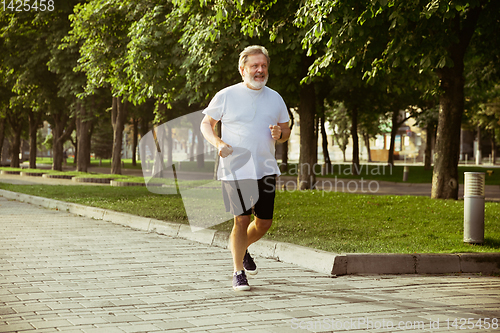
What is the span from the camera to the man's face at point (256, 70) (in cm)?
493

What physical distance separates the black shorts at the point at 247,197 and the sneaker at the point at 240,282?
0.56 m

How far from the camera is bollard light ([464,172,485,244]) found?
7.20 meters

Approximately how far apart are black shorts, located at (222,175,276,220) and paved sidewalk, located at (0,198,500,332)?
29.0 inches

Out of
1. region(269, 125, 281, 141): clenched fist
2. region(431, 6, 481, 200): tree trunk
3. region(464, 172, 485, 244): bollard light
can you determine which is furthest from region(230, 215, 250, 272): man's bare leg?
region(431, 6, 481, 200): tree trunk

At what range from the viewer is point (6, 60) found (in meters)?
28.3

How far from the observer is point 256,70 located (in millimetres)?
4957

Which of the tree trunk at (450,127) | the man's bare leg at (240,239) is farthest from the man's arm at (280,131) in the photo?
the tree trunk at (450,127)

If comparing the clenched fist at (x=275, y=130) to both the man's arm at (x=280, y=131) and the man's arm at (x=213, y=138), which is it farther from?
the man's arm at (x=213, y=138)

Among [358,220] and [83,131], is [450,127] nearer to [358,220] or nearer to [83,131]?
[358,220]

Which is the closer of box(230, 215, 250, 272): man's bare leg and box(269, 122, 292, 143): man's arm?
box(269, 122, 292, 143): man's arm

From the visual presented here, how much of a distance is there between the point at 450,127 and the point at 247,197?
368 inches

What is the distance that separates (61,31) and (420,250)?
74.0ft

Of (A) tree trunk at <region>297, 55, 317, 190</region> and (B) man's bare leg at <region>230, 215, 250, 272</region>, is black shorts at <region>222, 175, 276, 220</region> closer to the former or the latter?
(B) man's bare leg at <region>230, 215, 250, 272</region>

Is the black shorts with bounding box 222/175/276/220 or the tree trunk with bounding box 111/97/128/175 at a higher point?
the tree trunk with bounding box 111/97/128/175
